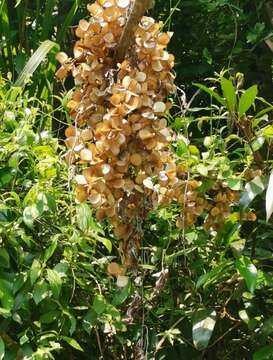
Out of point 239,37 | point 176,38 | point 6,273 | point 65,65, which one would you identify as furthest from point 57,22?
point 6,273

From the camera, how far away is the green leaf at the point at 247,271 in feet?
4.18

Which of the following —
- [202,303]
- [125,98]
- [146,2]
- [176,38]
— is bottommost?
[202,303]

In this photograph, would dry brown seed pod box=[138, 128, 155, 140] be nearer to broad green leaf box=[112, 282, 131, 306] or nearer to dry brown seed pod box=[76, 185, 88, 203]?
dry brown seed pod box=[76, 185, 88, 203]

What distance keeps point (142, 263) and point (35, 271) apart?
0.91ft

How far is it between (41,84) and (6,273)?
2.21 ft

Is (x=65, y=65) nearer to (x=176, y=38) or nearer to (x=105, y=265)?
(x=105, y=265)

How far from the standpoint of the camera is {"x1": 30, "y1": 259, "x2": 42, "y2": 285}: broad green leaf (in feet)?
4.11

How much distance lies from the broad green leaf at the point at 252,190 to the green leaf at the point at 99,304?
0.32m

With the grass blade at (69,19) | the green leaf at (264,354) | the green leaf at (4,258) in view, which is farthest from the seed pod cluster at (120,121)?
the grass blade at (69,19)

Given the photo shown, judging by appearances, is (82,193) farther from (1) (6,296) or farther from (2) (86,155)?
(1) (6,296)

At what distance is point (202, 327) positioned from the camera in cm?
137

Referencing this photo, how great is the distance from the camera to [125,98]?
1.15 metres

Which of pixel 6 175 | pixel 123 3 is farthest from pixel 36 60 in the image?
pixel 123 3

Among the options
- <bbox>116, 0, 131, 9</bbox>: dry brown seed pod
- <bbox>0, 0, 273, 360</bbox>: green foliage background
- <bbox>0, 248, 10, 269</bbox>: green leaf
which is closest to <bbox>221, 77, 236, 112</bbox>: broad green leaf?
<bbox>0, 0, 273, 360</bbox>: green foliage background
